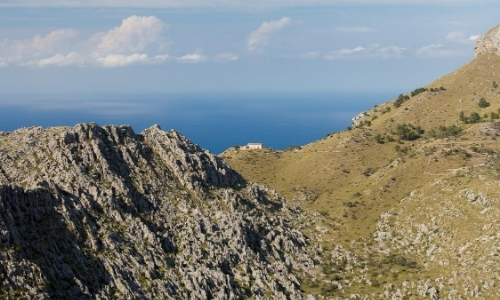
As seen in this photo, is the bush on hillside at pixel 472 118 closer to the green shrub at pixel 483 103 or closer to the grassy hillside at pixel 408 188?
the grassy hillside at pixel 408 188

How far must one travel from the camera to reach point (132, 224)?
7688 cm

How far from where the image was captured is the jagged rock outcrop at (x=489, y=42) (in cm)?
18675

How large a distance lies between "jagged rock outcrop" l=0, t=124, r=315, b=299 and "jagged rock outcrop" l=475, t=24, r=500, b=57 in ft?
415

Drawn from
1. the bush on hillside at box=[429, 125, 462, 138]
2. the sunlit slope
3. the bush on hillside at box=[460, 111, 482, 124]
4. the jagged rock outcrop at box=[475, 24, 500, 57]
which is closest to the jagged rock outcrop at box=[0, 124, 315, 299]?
the sunlit slope

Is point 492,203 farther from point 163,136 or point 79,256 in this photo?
point 79,256

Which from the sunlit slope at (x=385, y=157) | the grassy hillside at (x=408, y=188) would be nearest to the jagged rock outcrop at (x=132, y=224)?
the grassy hillside at (x=408, y=188)

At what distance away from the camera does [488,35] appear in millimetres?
192625

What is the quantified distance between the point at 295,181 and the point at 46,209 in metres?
62.5

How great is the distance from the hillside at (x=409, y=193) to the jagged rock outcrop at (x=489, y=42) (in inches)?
983

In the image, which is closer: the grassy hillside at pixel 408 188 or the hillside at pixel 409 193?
the hillside at pixel 409 193

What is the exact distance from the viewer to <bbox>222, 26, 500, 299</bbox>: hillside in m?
76.9

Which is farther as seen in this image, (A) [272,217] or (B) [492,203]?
(A) [272,217]

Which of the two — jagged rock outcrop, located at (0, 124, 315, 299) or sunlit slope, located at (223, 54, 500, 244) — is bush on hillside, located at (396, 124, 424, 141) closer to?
sunlit slope, located at (223, 54, 500, 244)

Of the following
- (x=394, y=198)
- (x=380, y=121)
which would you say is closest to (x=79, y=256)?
(x=394, y=198)
